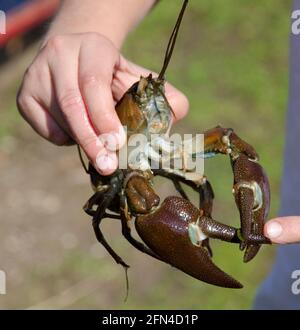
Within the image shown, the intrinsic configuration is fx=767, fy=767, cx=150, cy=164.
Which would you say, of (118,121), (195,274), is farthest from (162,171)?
(195,274)

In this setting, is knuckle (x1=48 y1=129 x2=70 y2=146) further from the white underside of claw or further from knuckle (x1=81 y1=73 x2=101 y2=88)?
the white underside of claw

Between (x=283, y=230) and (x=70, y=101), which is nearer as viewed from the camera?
(x=283, y=230)

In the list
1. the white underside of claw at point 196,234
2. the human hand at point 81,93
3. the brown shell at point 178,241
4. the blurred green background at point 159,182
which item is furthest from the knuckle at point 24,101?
the blurred green background at point 159,182

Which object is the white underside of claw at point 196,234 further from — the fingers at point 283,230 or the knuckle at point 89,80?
the knuckle at point 89,80

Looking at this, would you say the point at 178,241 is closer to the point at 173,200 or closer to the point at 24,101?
the point at 173,200

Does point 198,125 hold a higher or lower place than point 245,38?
lower

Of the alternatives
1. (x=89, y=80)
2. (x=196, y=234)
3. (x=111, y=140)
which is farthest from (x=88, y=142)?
(x=196, y=234)
